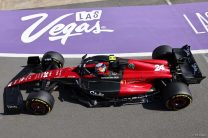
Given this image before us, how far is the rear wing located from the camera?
1020cm

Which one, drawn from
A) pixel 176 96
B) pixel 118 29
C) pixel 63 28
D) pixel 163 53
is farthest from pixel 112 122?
pixel 63 28

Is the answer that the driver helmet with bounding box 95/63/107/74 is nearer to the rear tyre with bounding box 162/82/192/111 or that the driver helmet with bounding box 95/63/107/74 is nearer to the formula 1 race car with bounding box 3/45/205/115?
the formula 1 race car with bounding box 3/45/205/115

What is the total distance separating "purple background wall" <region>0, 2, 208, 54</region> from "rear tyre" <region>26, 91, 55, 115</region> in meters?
3.68

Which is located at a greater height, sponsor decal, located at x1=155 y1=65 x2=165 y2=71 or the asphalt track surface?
sponsor decal, located at x1=155 y1=65 x2=165 y2=71

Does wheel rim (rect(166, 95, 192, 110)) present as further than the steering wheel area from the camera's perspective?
No

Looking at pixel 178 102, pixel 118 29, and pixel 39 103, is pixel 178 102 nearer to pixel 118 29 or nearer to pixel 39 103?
pixel 39 103

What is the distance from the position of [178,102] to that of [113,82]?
1.89 meters

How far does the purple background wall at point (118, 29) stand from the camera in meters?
13.5

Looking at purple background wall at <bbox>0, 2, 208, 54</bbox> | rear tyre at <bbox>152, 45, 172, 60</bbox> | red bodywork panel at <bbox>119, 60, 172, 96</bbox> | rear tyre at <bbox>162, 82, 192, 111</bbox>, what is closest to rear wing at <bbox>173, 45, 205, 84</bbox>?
rear tyre at <bbox>152, 45, 172, 60</bbox>

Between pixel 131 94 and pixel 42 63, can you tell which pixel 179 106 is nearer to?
pixel 131 94

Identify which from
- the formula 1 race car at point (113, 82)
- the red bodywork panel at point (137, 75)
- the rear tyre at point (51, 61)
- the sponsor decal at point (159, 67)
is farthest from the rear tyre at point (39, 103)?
the sponsor decal at point (159, 67)

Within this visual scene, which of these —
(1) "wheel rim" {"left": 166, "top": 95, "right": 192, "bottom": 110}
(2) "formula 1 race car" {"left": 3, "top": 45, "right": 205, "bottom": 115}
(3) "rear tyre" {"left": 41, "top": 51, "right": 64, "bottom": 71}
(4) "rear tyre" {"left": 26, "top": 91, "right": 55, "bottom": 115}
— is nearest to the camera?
(1) "wheel rim" {"left": 166, "top": 95, "right": 192, "bottom": 110}

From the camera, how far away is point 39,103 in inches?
386

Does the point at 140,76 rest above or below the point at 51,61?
below
